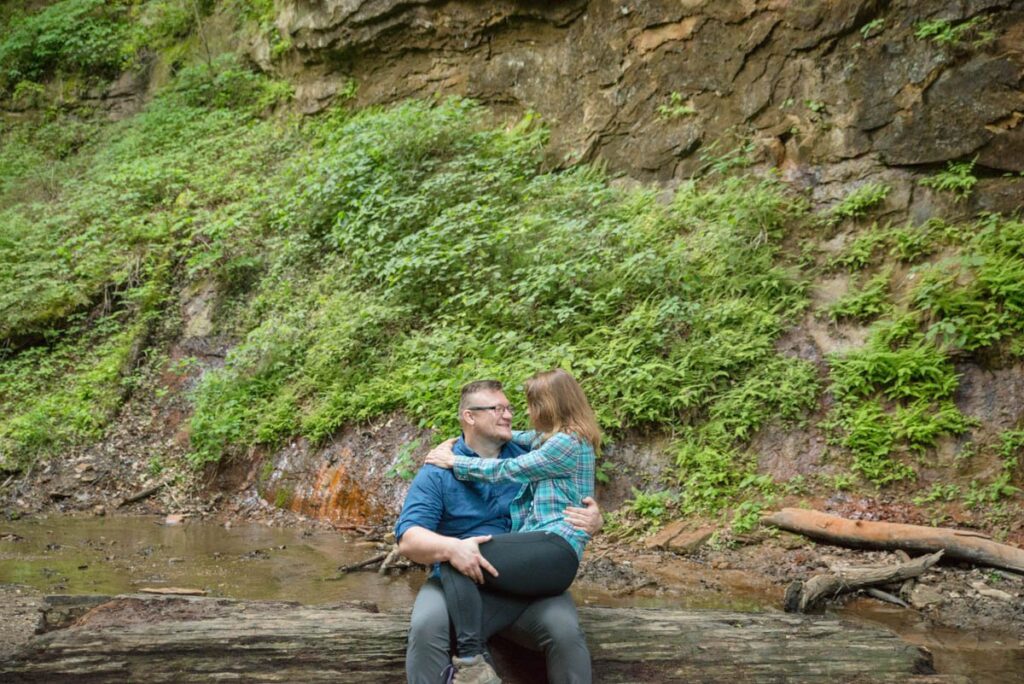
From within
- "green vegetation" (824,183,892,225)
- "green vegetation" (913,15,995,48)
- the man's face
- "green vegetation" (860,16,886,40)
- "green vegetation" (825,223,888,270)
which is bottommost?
the man's face

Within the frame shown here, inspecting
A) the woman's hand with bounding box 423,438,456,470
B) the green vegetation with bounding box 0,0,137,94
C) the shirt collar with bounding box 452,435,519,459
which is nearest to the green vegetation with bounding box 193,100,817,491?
the shirt collar with bounding box 452,435,519,459

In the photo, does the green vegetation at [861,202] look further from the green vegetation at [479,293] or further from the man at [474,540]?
the man at [474,540]

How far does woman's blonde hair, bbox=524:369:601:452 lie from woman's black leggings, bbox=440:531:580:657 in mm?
560

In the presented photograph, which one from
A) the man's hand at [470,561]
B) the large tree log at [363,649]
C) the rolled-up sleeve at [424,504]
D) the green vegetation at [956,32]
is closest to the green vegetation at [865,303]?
the green vegetation at [956,32]

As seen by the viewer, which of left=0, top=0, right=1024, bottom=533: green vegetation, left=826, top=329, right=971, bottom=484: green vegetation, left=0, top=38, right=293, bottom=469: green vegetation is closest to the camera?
left=826, top=329, right=971, bottom=484: green vegetation

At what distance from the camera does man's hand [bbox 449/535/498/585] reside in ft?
12.5

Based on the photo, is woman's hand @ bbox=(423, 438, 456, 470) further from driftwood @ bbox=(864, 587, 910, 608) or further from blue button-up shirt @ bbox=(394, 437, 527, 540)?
driftwood @ bbox=(864, 587, 910, 608)

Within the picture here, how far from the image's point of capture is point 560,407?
4184mm

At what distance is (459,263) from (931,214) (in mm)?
6267

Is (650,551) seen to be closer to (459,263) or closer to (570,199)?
(459,263)

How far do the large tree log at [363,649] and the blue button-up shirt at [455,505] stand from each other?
62 centimetres

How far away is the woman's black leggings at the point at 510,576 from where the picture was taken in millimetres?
3734

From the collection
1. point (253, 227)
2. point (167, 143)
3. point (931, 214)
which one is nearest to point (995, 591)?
point (931, 214)

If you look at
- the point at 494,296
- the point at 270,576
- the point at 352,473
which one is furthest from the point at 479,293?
the point at 270,576
